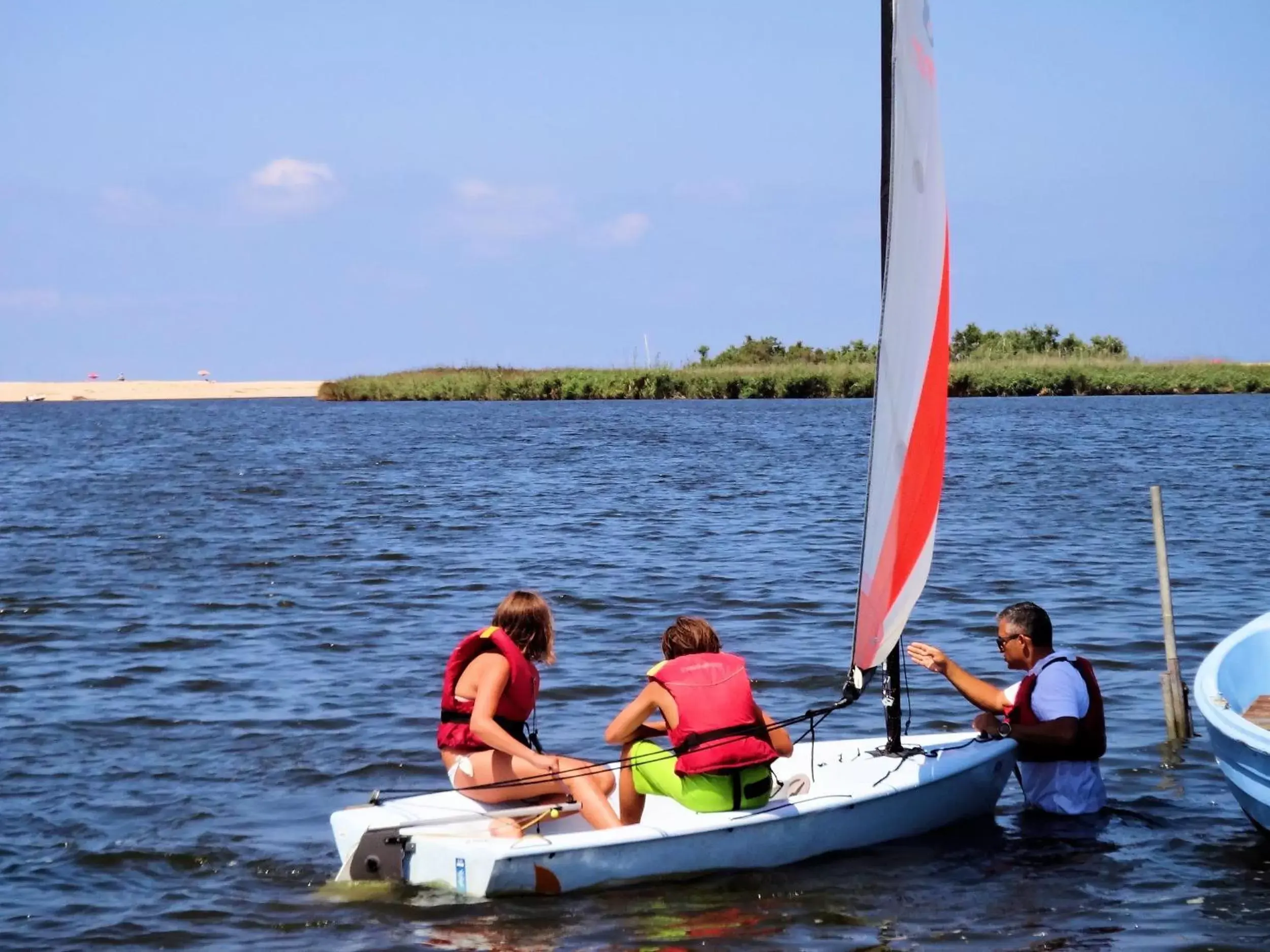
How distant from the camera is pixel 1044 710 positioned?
279 inches

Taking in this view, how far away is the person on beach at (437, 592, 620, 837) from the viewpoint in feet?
20.9

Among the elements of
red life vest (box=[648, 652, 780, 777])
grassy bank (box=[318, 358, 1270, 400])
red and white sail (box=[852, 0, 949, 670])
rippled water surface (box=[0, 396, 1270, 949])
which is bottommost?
rippled water surface (box=[0, 396, 1270, 949])

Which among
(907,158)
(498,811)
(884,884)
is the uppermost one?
(907,158)

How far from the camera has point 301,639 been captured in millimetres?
12742

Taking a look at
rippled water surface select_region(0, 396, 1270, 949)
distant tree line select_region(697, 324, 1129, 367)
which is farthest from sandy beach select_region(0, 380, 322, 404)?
rippled water surface select_region(0, 396, 1270, 949)

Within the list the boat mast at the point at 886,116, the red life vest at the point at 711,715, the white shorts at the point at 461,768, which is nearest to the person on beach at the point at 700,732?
the red life vest at the point at 711,715

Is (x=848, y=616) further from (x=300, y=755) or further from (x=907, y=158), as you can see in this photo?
(x=907, y=158)

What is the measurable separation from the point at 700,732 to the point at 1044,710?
72.4 inches

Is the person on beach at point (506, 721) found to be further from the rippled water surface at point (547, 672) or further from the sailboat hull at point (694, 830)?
the rippled water surface at point (547, 672)

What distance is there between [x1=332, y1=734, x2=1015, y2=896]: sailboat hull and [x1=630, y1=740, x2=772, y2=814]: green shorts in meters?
0.05

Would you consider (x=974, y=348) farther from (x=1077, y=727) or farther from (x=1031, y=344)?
(x=1077, y=727)

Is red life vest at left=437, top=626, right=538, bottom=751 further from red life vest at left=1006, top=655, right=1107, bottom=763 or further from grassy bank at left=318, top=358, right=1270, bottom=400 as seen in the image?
grassy bank at left=318, top=358, right=1270, bottom=400

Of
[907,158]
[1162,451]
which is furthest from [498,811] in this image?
[1162,451]

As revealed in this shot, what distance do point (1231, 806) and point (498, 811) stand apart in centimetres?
378
